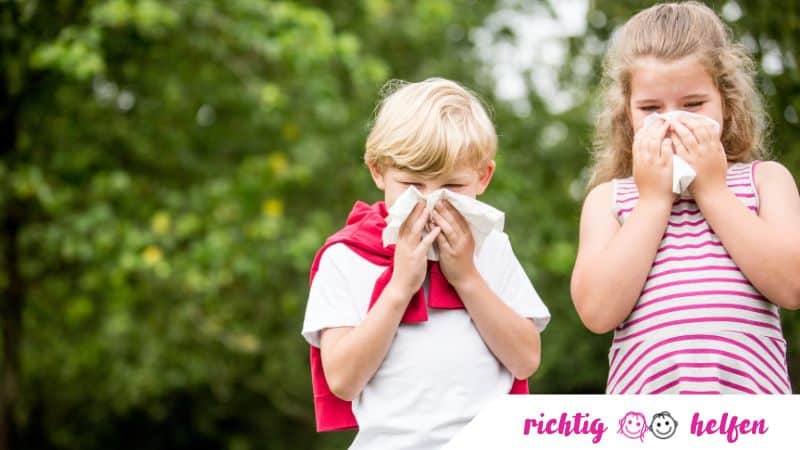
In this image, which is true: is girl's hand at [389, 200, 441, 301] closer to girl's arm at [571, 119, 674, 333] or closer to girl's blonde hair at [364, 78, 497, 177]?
girl's blonde hair at [364, 78, 497, 177]

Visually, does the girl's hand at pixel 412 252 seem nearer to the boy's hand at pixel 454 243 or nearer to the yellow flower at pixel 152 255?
the boy's hand at pixel 454 243

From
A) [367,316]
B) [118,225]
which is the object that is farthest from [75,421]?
[367,316]

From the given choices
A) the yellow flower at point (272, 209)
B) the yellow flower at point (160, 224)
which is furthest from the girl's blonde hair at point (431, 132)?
the yellow flower at point (272, 209)

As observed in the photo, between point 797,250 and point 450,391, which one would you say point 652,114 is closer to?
point 797,250

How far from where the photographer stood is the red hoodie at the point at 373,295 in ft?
Result: 7.97

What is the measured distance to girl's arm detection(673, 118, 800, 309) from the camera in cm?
228

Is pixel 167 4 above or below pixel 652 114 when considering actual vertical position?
above

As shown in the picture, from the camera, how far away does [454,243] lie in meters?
2.39

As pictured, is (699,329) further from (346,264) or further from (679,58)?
(346,264)

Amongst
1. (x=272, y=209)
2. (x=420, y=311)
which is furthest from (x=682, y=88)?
(x=272, y=209)

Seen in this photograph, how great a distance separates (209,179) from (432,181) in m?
7.09

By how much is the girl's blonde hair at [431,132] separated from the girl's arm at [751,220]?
0.50 meters

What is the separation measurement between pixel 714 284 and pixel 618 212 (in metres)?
0.33

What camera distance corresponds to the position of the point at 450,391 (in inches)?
93.4
